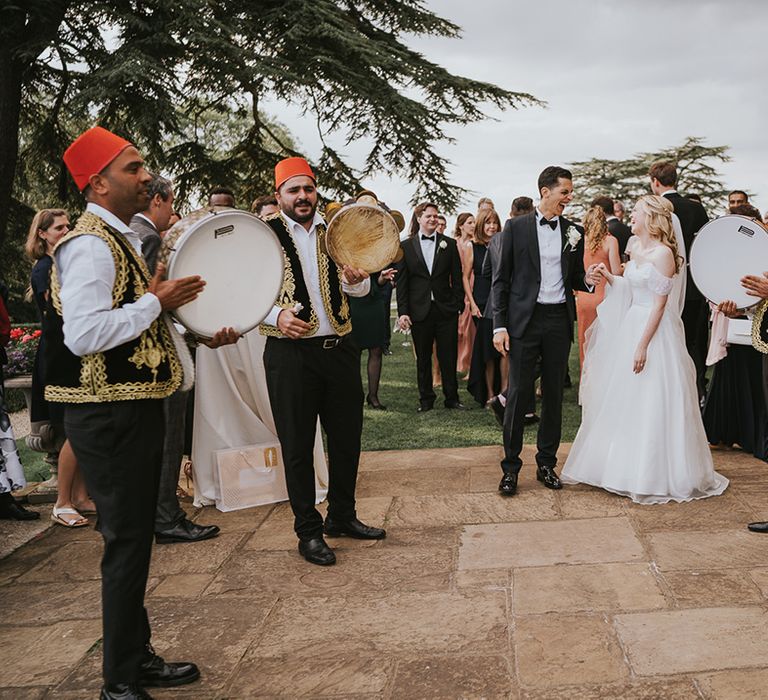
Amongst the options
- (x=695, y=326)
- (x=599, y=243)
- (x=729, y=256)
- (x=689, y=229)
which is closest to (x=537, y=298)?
(x=729, y=256)

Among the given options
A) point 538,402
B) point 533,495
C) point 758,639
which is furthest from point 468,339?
point 758,639

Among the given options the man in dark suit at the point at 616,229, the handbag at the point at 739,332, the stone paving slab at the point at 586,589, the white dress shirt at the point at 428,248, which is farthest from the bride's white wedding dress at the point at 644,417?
the white dress shirt at the point at 428,248

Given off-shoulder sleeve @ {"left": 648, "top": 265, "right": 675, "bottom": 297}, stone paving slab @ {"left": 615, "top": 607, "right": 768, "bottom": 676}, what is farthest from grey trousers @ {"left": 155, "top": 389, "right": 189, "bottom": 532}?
off-shoulder sleeve @ {"left": 648, "top": 265, "right": 675, "bottom": 297}

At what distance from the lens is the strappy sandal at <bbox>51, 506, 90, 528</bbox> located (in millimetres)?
5516

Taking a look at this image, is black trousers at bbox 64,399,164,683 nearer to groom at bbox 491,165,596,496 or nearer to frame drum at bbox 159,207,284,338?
frame drum at bbox 159,207,284,338

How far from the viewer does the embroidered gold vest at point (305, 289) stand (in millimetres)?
4426

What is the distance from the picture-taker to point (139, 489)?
2.97m

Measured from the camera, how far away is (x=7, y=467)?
5.48 m

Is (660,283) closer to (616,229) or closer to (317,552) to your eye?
(317,552)

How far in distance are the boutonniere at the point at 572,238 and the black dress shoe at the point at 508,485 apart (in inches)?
63.8

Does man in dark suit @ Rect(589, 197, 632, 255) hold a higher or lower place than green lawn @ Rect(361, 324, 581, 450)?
higher

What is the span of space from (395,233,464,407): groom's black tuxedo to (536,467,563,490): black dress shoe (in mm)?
3189

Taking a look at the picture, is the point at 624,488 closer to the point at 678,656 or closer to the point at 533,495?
the point at 533,495

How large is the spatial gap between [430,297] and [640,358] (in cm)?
379
